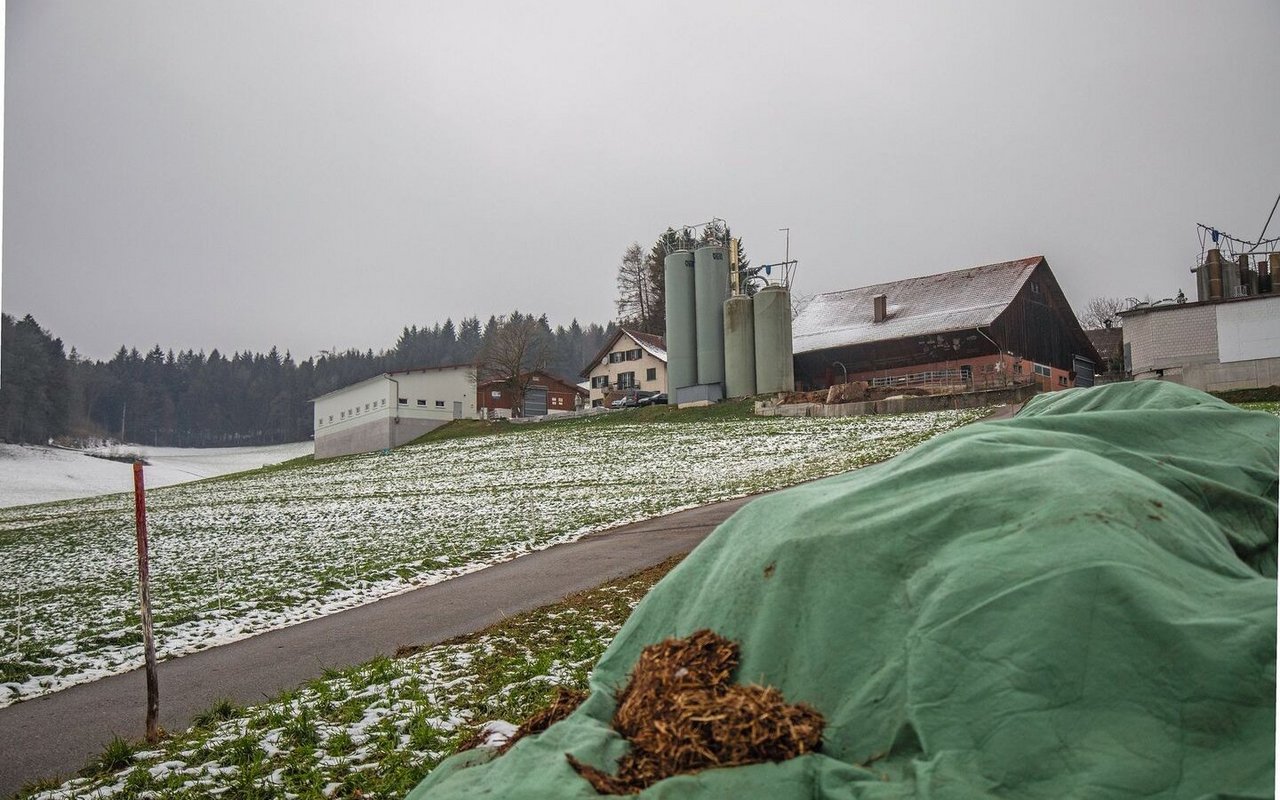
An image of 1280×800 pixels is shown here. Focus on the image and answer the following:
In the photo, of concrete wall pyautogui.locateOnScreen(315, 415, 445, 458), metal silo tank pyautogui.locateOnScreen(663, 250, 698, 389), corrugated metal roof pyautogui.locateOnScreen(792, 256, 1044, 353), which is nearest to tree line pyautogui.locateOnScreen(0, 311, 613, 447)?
concrete wall pyautogui.locateOnScreen(315, 415, 445, 458)

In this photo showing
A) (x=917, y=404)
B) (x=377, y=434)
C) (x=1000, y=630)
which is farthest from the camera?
(x=377, y=434)

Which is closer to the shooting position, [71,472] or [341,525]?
[341,525]

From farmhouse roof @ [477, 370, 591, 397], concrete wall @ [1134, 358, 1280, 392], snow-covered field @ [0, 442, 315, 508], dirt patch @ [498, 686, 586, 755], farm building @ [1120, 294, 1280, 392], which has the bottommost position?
snow-covered field @ [0, 442, 315, 508]

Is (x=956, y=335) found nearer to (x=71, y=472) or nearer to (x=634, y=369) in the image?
(x=634, y=369)

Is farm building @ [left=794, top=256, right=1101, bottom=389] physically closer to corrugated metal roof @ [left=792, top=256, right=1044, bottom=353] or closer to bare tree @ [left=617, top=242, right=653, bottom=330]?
corrugated metal roof @ [left=792, top=256, right=1044, bottom=353]

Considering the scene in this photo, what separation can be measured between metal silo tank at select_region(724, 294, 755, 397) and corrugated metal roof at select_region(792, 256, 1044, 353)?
3888 mm

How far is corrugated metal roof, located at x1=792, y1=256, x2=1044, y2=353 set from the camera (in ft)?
126

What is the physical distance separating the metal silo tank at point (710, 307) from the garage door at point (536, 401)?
2024 centimetres

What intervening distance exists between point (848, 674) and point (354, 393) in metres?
55.8

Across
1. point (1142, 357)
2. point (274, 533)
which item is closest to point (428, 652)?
point (274, 533)

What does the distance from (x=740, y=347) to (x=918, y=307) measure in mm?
9880

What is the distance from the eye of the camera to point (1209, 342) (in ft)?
53.9

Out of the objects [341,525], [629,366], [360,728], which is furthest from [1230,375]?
[629,366]

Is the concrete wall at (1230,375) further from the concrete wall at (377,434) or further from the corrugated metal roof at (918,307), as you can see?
the concrete wall at (377,434)
